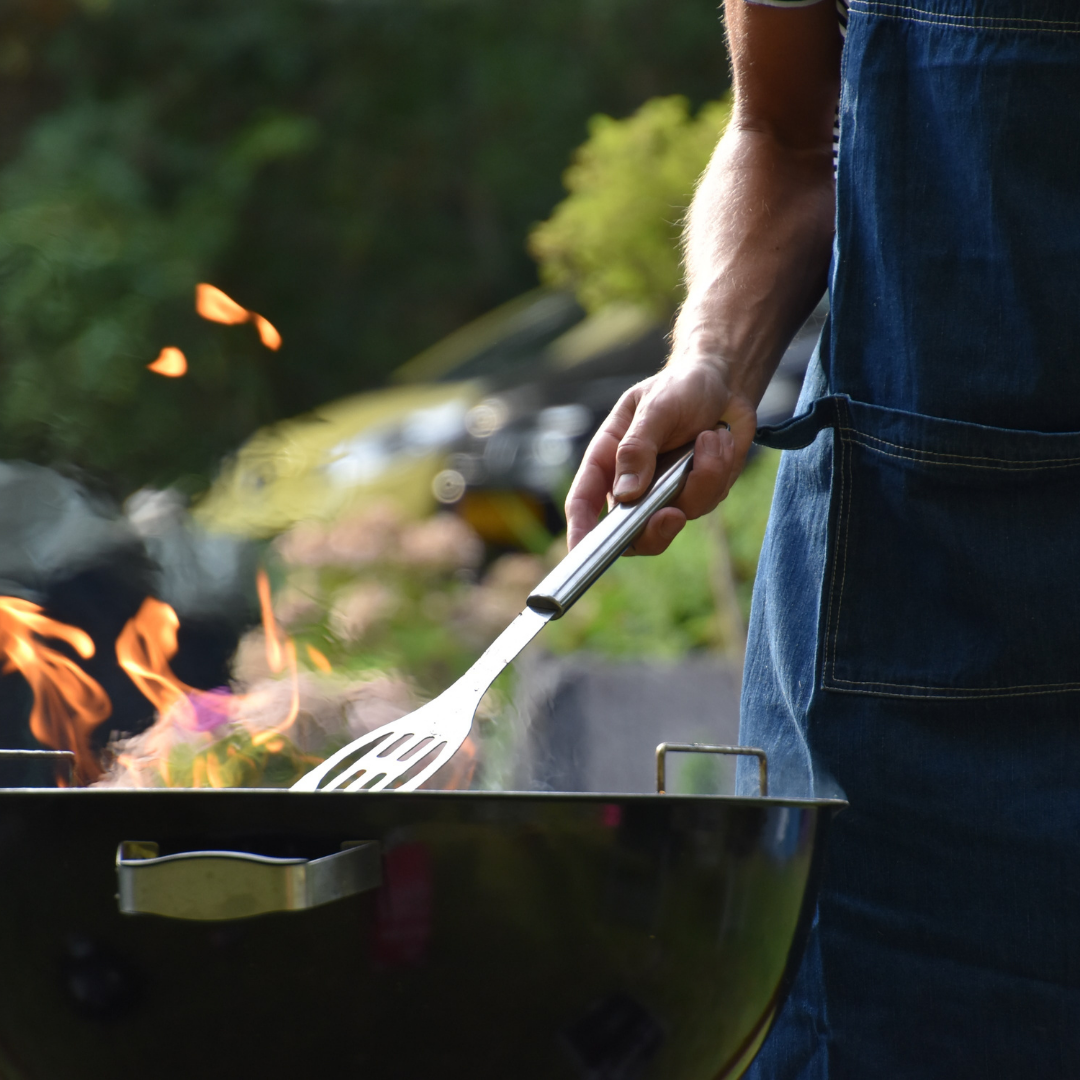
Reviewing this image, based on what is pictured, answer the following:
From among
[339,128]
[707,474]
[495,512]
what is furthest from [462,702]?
[339,128]

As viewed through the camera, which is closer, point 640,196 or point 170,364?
point 170,364

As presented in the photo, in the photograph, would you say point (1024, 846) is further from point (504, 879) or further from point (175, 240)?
point (175, 240)

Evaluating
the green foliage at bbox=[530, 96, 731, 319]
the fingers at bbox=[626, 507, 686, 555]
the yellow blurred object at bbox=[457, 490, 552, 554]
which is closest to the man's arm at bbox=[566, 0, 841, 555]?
the fingers at bbox=[626, 507, 686, 555]

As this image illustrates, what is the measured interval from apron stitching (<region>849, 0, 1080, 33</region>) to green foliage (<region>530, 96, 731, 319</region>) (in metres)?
2.20

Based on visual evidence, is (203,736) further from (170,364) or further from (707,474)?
(170,364)

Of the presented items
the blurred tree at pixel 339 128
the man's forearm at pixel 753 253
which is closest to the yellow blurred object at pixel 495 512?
the blurred tree at pixel 339 128

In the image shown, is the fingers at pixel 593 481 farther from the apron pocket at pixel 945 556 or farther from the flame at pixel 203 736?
the flame at pixel 203 736

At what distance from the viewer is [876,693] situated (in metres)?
0.87

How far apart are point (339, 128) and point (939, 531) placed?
12082mm

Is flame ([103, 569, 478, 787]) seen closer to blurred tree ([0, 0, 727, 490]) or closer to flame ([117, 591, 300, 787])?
flame ([117, 591, 300, 787])

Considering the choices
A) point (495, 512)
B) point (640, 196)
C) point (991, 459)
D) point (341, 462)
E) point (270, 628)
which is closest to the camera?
point (991, 459)

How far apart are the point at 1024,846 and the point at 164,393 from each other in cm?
196

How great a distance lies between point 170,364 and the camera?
2312 mm

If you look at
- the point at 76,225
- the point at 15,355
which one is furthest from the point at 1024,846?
the point at 76,225
